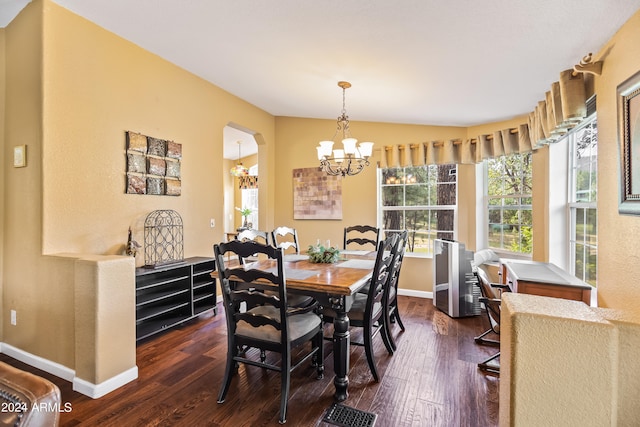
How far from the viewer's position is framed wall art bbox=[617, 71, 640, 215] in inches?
60.5

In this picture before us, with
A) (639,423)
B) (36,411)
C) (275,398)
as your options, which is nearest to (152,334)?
(275,398)

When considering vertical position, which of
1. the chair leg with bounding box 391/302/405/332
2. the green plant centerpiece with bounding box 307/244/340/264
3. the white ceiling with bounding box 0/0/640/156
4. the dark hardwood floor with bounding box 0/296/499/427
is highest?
the white ceiling with bounding box 0/0/640/156

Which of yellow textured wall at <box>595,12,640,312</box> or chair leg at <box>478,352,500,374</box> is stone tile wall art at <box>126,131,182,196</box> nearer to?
chair leg at <box>478,352,500,374</box>

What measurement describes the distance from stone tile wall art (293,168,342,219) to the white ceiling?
1.39 metres

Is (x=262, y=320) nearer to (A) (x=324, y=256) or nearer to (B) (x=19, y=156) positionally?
(A) (x=324, y=256)

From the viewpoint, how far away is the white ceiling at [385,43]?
188cm

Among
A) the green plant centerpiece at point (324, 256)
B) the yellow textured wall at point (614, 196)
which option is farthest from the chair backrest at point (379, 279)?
the yellow textured wall at point (614, 196)

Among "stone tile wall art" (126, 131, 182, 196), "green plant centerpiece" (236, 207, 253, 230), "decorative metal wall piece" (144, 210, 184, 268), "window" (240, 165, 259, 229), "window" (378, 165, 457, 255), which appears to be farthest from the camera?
"window" (240, 165, 259, 229)

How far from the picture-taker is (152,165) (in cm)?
318

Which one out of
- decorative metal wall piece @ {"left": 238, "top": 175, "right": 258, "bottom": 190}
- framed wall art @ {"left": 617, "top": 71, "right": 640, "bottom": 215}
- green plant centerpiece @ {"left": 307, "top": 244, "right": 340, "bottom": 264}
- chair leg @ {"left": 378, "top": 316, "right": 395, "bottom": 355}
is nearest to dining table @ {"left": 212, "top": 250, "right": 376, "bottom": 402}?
green plant centerpiece @ {"left": 307, "top": 244, "right": 340, "bottom": 264}

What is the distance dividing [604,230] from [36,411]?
2.78 m

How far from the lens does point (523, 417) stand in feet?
3.29

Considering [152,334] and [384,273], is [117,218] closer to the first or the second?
[152,334]

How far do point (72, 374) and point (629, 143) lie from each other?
379 centimetres
